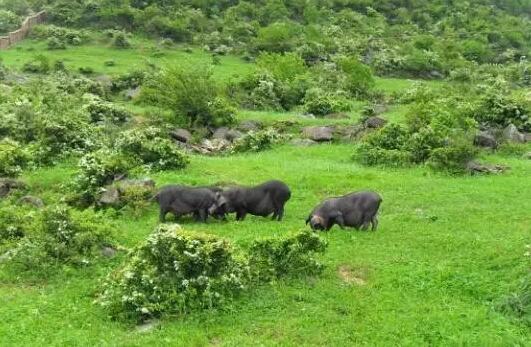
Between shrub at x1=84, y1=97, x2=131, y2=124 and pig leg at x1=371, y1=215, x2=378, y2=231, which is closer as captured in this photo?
pig leg at x1=371, y1=215, x2=378, y2=231

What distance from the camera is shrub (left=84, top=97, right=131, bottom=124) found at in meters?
36.8

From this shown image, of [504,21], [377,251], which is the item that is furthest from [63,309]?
[504,21]

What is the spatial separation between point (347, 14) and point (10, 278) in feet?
235

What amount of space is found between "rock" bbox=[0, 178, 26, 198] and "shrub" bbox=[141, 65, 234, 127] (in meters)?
Result: 12.2

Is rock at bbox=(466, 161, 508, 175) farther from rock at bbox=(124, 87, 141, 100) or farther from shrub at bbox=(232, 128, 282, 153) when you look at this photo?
rock at bbox=(124, 87, 141, 100)

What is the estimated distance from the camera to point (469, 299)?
52.5 feet

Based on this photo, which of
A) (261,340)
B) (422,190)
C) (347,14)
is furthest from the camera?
(347,14)

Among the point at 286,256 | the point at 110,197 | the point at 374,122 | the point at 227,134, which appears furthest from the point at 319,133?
the point at 286,256

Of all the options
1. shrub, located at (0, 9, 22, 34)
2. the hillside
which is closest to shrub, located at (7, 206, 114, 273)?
the hillside

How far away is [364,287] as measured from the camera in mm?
16531

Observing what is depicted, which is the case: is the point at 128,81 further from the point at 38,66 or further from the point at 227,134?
the point at 227,134

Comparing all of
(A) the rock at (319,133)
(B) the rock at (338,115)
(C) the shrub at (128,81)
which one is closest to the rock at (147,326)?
(A) the rock at (319,133)

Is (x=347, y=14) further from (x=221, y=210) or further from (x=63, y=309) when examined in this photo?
(x=63, y=309)

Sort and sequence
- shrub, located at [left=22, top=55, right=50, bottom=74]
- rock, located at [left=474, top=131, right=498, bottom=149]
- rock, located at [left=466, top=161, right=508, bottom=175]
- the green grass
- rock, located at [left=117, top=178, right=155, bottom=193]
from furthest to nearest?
shrub, located at [left=22, top=55, right=50, bottom=74] → rock, located at [left=474, top=131, right=498, bottom=149] → rock, located at [left=466, top=161, right=508, bottom=175] → rock, located at [left=117, top=178, right=155, bottom=193] → the green grass
